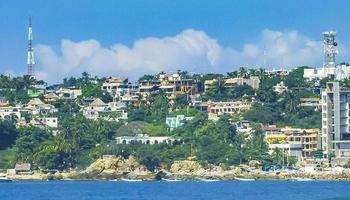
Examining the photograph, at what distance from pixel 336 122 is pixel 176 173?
44.9 ft

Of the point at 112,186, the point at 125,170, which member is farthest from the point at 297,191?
the point at 125,170

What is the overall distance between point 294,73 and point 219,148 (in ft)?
124

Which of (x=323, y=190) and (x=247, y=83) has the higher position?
(x=247, y=83)

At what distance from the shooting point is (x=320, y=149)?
11625 cm

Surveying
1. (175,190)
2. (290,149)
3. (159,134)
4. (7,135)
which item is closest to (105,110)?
(159,134)

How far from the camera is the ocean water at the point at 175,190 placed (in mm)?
82250

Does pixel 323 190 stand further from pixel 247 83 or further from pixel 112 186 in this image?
pixel 247 83

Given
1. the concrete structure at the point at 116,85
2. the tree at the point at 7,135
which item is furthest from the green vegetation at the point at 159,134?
the concrete structure at the point at 116,85

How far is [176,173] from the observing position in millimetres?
112438

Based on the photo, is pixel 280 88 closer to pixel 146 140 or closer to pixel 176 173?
pixel 146 140

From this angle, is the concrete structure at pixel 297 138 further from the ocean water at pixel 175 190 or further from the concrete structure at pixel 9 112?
the concrete structure at pixel 9 112

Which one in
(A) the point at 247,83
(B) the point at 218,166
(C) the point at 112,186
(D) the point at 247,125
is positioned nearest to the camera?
(C) the point at 112,186

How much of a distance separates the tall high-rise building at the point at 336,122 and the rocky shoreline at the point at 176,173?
3223 mm

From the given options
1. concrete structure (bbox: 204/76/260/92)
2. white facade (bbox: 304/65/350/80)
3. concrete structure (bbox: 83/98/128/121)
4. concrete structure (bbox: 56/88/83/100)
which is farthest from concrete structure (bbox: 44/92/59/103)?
white facade (bbox: 304/65/350/80)
